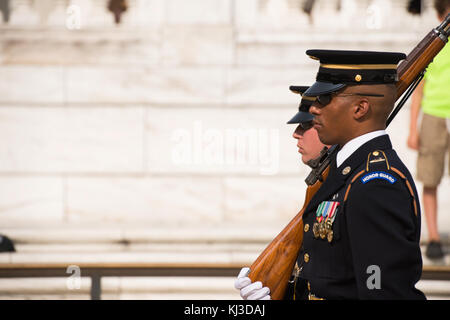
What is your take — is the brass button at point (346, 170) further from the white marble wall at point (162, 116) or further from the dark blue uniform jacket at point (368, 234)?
the white marble wall at point (162, 116)

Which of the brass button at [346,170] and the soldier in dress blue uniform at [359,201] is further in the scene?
the brass button at [346,170]

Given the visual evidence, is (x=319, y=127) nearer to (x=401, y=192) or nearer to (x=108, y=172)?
(x=401, y=192)

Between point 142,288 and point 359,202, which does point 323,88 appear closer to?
point 359,202

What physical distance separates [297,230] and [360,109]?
0.65 m

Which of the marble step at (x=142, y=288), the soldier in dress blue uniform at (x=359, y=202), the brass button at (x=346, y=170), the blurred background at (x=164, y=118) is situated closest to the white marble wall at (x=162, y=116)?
the blurred background at (x=164, y=118)

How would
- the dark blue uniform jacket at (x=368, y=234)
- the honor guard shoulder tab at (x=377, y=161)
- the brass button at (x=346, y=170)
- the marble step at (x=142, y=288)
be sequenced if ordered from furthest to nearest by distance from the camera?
the marble step at (x=142, y=288)
the brass button at (x=346, y=170)
the honor guard shoulder tab at (x=377, y=161)
the dark blue uniform jacket at (x=368, y=234)

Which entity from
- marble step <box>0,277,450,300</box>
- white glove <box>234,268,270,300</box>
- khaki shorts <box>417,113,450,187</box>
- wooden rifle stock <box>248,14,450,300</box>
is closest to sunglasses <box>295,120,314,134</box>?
wooden rifle stock <box>248,14,450,300</box>

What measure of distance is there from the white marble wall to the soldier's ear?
200 inches

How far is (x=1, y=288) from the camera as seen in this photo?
261 inches

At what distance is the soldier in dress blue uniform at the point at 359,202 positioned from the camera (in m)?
2.41

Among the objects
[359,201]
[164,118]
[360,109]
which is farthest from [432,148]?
[359,201]

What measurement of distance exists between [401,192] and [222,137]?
530 cm
